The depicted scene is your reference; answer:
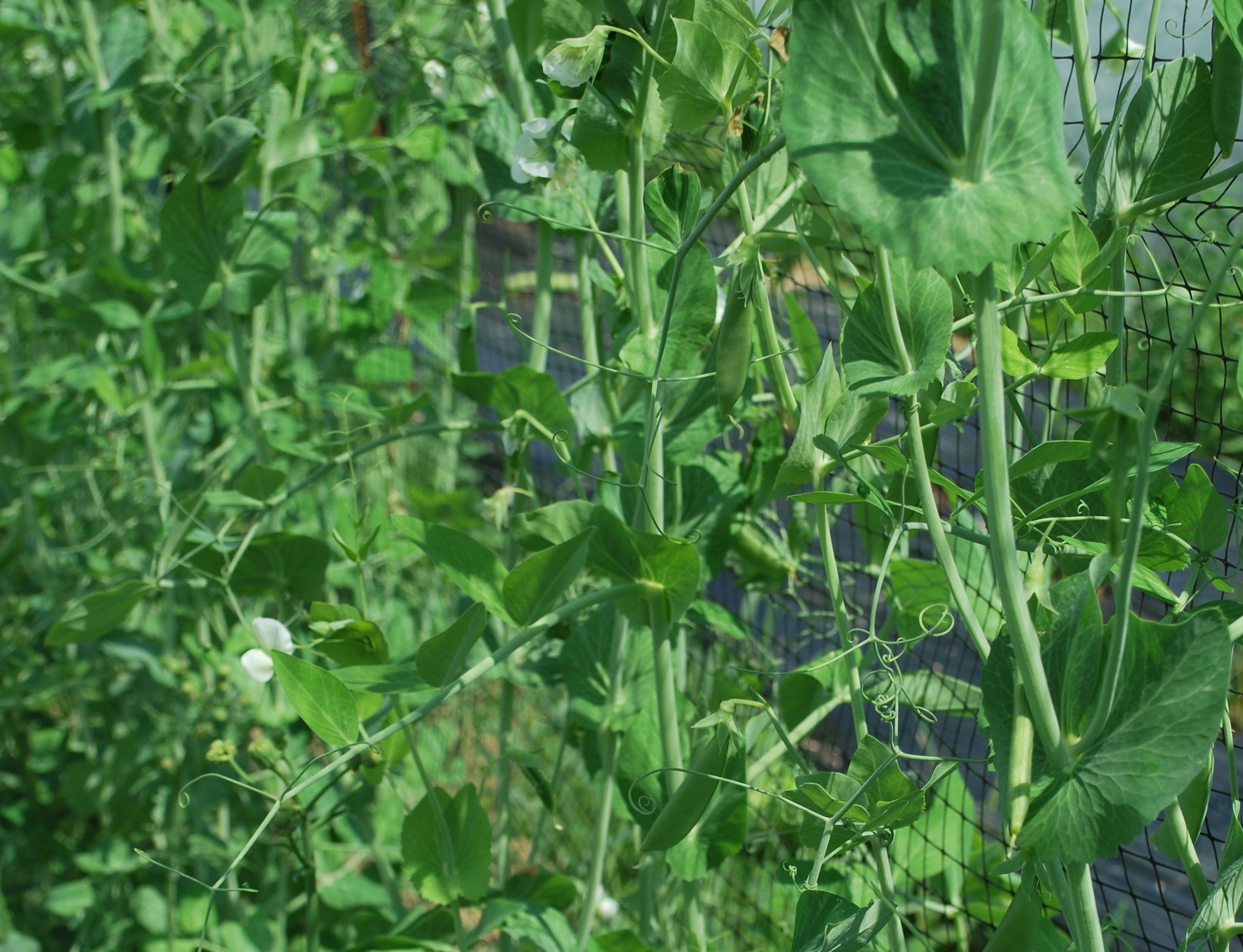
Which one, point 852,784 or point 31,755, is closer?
point 852,784

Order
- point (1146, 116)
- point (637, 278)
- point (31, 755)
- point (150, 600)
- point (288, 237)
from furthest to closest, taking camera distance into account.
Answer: point (31, 755), point (150, 600), point (288, 237), point (637, 278), point (1146, 116)

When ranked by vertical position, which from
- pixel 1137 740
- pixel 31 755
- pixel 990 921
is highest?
pixel 1137 740

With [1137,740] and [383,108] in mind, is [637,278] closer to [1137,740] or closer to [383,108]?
[1137,740]

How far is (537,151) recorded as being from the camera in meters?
0.53

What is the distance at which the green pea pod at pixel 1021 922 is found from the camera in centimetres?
39

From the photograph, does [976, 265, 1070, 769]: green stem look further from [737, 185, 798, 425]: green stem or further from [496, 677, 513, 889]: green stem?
[496, 677, 513, 889]: green stem

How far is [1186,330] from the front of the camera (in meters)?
0.31

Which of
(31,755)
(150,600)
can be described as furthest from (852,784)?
(31,755)

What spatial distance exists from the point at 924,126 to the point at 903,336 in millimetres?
112

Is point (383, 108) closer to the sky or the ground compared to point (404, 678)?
closer to the sky

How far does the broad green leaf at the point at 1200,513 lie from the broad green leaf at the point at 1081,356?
0.20 feet

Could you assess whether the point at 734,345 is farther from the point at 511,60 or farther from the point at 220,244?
the point at 220,244

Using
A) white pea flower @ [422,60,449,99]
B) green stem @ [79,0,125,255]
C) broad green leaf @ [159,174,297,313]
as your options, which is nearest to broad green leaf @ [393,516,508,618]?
broad green leaf @ [159,174,297,313]

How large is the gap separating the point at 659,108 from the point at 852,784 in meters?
0.34
